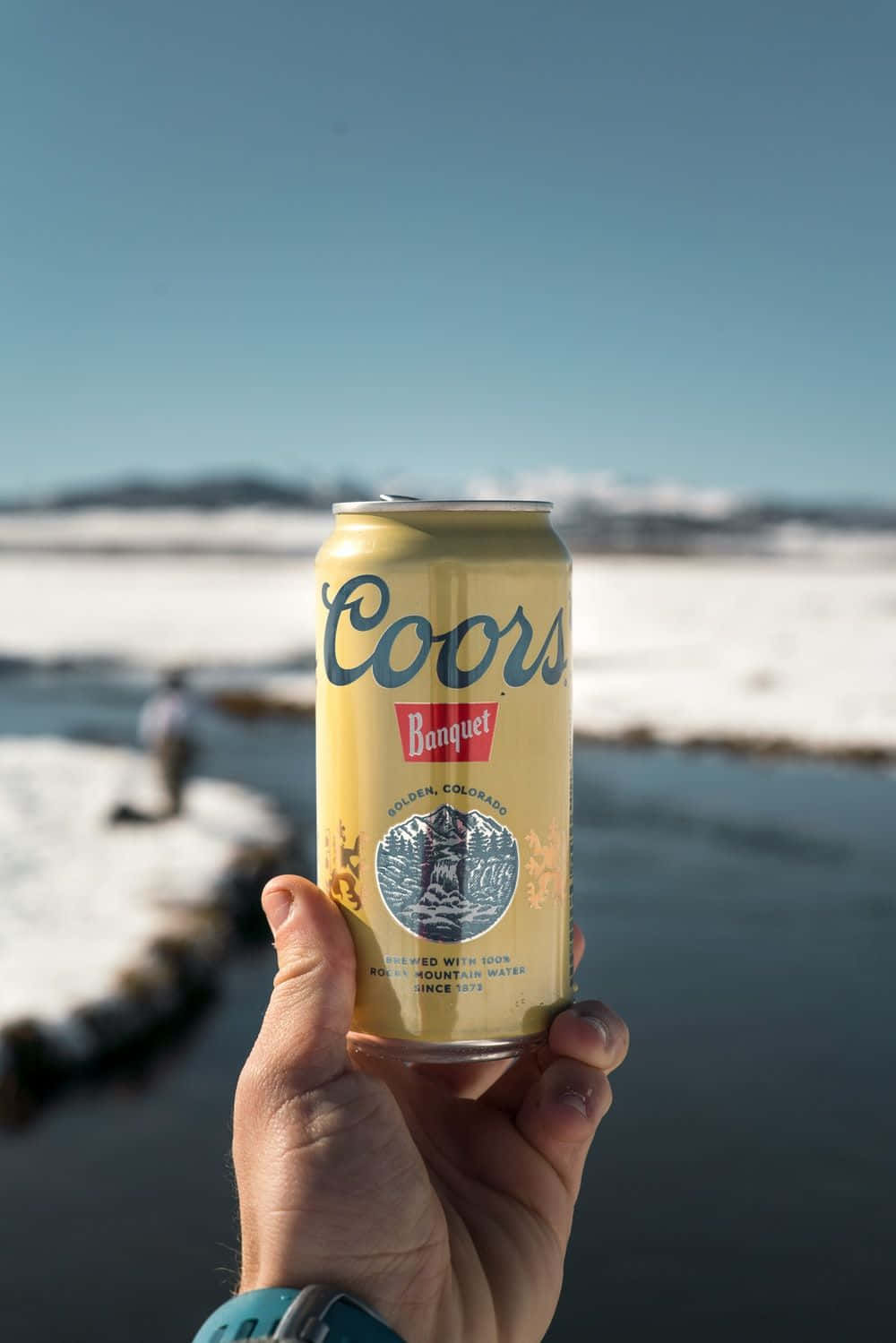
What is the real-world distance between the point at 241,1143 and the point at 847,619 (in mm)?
35286

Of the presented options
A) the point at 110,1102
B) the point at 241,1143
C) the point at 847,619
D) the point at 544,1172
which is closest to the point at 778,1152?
the point at 110,1102

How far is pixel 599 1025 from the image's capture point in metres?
2.06

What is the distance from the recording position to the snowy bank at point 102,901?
24.9ft

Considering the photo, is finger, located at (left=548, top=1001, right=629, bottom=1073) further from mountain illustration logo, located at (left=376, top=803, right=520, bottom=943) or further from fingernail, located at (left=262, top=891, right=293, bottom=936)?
fingernail, located at (left=262, top=891, right=293, bottom=936)

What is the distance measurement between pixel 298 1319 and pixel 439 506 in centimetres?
119

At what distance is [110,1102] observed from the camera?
732 cm

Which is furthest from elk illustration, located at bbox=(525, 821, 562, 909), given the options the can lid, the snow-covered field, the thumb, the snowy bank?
the snowy bank

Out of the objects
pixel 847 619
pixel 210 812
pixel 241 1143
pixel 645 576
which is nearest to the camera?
pixel 241 1143

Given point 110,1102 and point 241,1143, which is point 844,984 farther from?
point 241,1143

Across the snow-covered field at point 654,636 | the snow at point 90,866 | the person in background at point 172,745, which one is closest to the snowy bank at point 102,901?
the snow at point 90,866

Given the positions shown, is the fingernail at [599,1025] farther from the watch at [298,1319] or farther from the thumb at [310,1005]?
the watch at [298,1319]

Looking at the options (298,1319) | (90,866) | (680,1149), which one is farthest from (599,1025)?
(90,866)

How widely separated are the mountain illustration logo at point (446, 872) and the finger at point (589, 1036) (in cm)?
24

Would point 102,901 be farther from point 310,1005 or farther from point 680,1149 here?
point 310,1005
